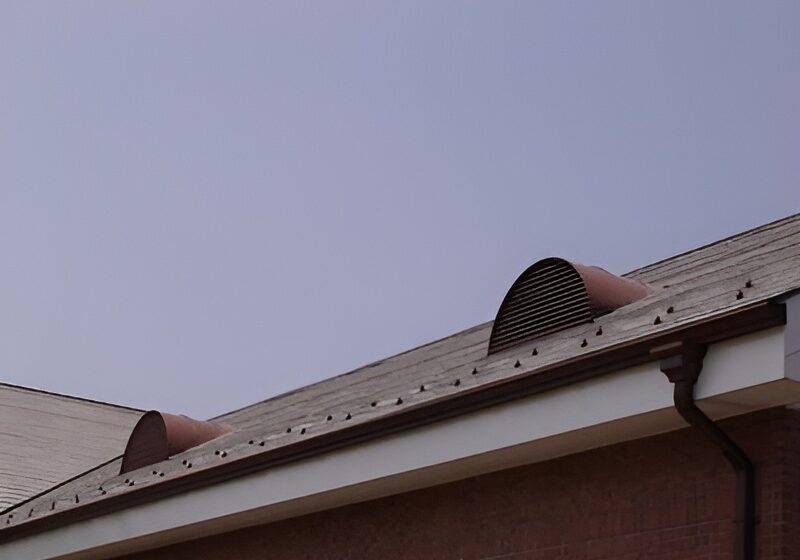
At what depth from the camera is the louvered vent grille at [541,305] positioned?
384 inches

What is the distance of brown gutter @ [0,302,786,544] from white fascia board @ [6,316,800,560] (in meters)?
0.06

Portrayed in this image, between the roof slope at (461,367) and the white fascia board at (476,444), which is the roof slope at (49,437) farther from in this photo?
the white fascia board at (476,444)

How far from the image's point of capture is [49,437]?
2120 cm

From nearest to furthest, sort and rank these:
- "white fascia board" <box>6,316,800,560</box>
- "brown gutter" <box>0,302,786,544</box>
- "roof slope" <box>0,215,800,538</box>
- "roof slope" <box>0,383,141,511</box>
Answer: "brown gutter" <box>0,302,786,544</box>
"white fascia board" <box>6,316,800,560</box>
"roof slope" <box>0,215,800,538</box>
"roof slope" <box>0,383,141,511</box>

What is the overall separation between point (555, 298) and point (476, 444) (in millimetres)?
1802

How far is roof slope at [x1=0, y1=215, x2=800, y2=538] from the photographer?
805cm

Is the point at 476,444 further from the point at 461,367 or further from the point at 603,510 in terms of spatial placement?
the point at 461,367

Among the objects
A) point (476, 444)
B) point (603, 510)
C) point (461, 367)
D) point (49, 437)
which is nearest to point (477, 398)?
point (476, 444)

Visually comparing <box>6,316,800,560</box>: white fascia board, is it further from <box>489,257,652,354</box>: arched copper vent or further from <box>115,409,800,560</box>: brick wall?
<box>489,257,652,354</box>: arched copper vent

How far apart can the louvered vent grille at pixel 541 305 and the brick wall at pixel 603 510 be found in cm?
124

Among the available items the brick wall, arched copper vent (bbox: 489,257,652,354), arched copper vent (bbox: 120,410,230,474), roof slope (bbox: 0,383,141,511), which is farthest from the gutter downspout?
roof slope (bbox: 0,383,141,511)

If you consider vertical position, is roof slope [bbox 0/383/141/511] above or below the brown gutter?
above

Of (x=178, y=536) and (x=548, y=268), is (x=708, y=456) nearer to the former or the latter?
(x=548, y=268)

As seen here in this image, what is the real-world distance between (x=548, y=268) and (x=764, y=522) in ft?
10.9
